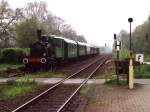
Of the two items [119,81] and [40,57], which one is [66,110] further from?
[40,57]

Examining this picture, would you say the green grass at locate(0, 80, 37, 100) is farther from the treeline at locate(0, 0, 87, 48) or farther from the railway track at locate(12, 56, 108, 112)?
the treeline at locate(0, 0, 87, 48)

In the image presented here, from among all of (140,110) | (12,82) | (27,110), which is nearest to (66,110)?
(27,110)

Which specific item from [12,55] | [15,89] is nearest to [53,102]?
[15,89]

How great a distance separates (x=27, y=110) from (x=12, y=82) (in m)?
7.84

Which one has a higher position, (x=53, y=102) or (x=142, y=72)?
(x=142, y=72)

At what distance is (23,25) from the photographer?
7169 centimetres

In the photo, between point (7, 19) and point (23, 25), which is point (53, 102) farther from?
point (7, 19)

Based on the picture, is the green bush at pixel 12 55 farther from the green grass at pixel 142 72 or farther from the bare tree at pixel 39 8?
the bare tree at pixel 39 8

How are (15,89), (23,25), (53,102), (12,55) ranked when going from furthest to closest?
(23,25)
(12,55)
(15,89)
(53,102)

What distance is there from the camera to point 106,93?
17.4m

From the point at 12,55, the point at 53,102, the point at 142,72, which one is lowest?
the point at 53,102

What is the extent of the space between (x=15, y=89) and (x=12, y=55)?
2743cm

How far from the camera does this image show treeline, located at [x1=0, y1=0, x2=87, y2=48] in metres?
70.3

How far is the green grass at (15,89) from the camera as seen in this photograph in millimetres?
16719
